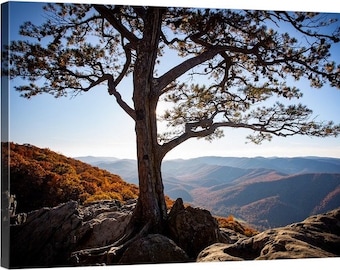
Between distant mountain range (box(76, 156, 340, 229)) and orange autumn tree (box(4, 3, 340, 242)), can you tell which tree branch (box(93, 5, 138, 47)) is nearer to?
orange autumn tree (box(4, 3, 340, 242))

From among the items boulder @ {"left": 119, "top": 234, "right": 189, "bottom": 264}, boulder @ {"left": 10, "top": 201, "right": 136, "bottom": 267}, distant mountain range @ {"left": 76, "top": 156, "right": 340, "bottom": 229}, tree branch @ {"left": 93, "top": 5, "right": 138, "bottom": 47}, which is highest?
tree branch @ {"left": 93, "top": 5, "right": 138, "bottom": 47}

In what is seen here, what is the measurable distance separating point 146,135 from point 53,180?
1.09 metres

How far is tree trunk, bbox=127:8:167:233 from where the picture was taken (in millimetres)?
4789

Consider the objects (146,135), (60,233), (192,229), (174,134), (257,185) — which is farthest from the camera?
(174,134)

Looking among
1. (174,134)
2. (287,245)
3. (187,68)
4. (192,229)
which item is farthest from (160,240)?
(187,68)

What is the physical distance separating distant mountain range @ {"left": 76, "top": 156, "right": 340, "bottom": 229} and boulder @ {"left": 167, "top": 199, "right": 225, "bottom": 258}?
0.86ft

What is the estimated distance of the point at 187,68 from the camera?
5012mm

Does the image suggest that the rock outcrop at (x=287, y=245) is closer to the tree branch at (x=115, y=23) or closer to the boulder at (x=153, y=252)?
the boulder at (x=153, y=252)

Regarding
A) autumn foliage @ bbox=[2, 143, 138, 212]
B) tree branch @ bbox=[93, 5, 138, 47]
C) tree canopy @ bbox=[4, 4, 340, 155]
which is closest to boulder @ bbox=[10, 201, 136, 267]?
autumn foliage @ bbox=[2, 143, 138, 212]

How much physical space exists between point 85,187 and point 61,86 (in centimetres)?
139

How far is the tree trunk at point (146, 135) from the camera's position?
15.7 feet

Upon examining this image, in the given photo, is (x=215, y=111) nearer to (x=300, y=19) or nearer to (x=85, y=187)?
(x=300, y=19)

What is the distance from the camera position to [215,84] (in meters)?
5.29

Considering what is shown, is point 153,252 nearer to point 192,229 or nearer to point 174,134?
A: point 192,229
